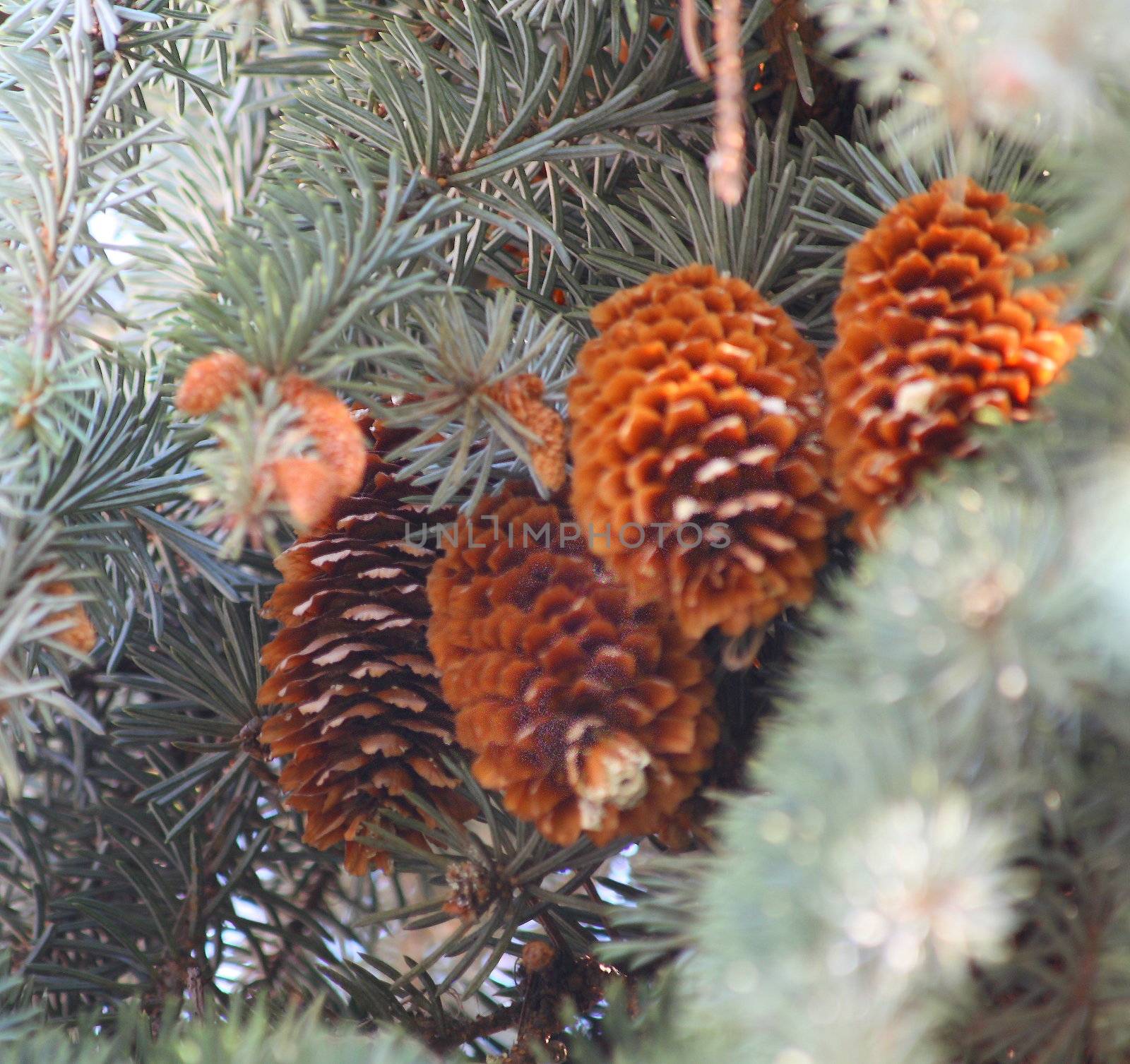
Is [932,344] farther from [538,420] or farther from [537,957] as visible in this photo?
[537,957]

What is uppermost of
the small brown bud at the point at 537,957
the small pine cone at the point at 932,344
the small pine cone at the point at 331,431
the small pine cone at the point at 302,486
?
the small pine cone at the point at 932,344

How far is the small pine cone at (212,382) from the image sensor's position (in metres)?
0.28

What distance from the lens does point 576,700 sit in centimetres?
30

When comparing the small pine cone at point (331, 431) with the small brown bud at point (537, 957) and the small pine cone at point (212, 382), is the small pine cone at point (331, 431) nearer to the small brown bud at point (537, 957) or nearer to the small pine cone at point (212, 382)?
the small pine cone at point (212, 382)

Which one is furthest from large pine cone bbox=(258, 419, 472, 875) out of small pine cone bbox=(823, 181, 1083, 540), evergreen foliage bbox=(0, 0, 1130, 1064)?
small pine cone bbox=(823, 181, 1083, 540)

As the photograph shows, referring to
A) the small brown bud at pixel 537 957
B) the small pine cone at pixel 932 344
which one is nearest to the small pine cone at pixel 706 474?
the small pine cone at pixel 932 344

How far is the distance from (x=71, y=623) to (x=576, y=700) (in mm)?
133

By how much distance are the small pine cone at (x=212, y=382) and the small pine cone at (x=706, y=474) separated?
0.09m

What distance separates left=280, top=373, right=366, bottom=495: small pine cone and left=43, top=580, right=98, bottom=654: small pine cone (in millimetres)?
79

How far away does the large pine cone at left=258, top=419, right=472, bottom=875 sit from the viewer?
34 centimetres

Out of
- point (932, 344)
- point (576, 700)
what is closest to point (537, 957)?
point (576, 700)

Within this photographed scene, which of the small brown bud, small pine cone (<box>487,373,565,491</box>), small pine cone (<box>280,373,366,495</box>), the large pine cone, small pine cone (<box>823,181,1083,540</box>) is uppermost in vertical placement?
small pine cone (<box>823,181,1083,540</box>)

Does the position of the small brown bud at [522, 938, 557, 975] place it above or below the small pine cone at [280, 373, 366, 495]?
below

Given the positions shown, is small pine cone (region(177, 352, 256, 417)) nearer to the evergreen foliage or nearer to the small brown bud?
the evergreen foliage
